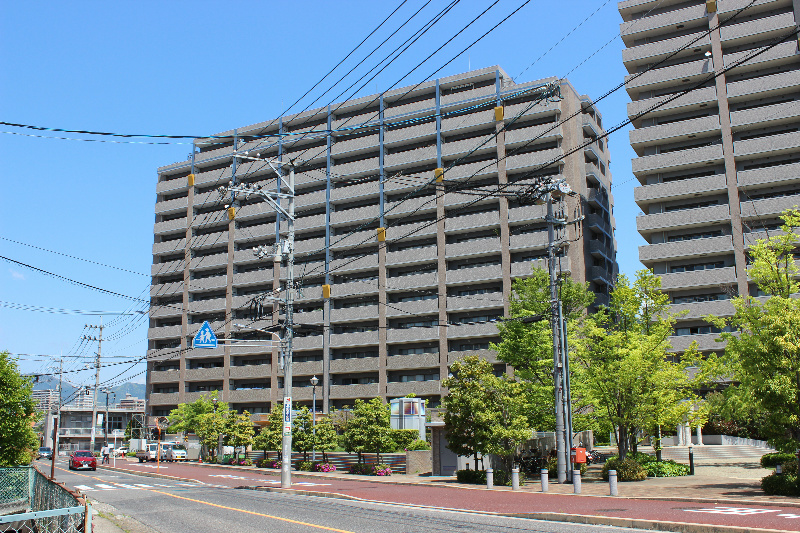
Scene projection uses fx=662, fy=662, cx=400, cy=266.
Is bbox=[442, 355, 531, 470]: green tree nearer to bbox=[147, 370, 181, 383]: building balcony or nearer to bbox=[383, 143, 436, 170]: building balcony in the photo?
bbox=[383, 143, 436, 170]: building balcony

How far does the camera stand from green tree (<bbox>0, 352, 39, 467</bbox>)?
73.7 ft

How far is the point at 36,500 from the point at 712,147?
59813mm

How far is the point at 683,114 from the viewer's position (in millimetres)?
64125

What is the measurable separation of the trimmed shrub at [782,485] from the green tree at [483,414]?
9279 millimetres

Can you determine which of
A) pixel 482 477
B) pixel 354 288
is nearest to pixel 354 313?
pixel 354 288

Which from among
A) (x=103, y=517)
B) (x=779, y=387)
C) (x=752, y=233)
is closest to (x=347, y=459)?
(x=103, y=517)

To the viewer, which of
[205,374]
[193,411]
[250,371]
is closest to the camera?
[193,411]

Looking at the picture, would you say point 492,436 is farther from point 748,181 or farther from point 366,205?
point 366,205

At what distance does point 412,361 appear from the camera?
68.1 m

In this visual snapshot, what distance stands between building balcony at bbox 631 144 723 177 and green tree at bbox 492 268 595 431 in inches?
1017

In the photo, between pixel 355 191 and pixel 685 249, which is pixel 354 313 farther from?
pixel 685 249

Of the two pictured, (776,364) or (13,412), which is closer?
(776,364)

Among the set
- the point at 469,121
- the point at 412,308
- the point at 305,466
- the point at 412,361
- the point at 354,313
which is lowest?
the point at 305,466

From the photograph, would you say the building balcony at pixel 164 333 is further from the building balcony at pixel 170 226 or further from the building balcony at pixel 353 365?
the building balcony at pixel 353 365
